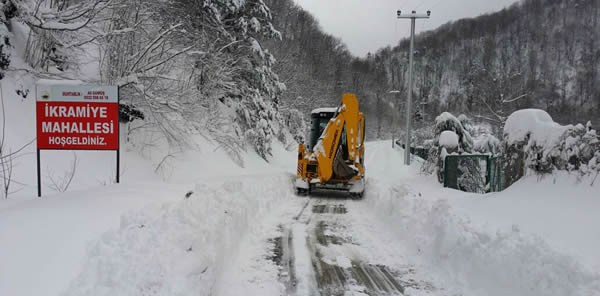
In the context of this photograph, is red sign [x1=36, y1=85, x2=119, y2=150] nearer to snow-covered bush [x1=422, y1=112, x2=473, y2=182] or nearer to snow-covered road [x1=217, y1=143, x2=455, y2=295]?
snow-covered road [x1=217, y1=143, x2=455, y2=295]

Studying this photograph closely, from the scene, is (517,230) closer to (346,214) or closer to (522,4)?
(346,214)

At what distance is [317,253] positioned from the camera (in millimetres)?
5738

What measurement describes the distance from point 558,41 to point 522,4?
39031 millimetres

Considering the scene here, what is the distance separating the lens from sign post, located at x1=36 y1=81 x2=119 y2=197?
18.6 ft

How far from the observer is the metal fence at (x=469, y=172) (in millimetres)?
10031

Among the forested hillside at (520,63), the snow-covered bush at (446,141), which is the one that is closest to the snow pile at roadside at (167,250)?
the snow-covered bush at (446,141)

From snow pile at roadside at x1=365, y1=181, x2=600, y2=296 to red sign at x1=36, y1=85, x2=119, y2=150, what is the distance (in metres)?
5.57

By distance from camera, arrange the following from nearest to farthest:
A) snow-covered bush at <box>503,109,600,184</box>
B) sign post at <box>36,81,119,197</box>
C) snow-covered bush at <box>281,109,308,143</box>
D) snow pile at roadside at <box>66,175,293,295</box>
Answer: snow pile at roadside at <box>66,175,293,295</box> < sign post at <box>36,81,119,197</box> < snow-covered bush at <box>503,109,600,184</box> < snow-covered bush at <box>281,109,308,143</box>

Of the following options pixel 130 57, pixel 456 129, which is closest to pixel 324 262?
pixel 130 57

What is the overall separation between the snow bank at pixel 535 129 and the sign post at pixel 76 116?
26.0ft

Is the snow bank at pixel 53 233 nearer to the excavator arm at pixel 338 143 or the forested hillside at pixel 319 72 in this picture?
the excavator arm at pixel 338 143

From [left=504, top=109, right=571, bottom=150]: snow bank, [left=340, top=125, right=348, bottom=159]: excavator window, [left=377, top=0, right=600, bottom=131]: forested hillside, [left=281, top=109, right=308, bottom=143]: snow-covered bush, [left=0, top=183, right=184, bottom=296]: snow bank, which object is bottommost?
[left=0, top=183, right=184, bottom=296]: snow bank

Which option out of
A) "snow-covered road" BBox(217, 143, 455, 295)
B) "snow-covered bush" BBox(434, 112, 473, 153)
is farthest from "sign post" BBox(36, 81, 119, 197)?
"snow-covered bush" BBox(434, 112, 473, 153)

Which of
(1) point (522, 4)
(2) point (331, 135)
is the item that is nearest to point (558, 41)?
(1) point (522, 4)
